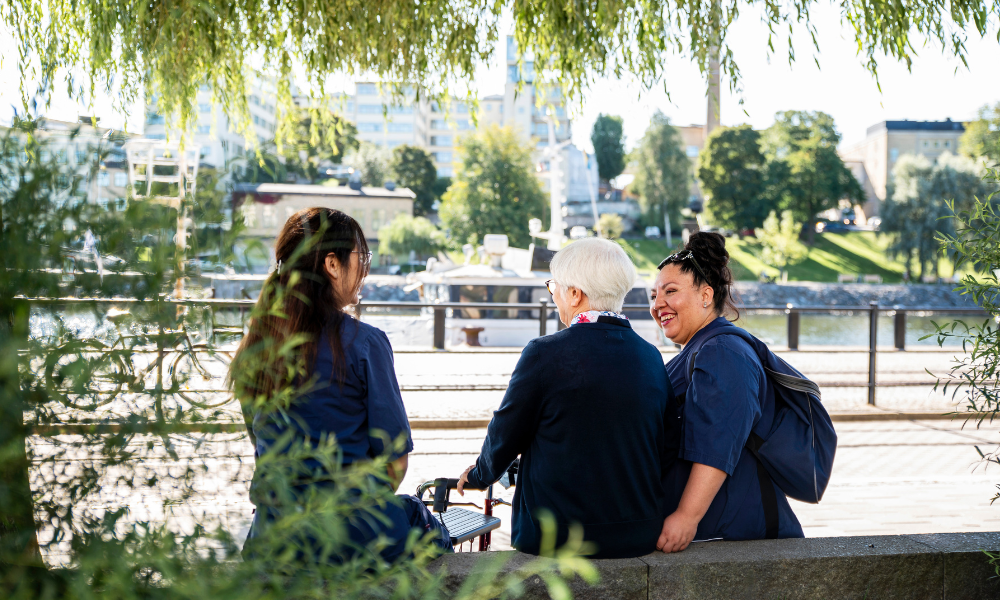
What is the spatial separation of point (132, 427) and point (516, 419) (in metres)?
1.38

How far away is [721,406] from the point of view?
97.3 inches

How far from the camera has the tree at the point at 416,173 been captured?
7819 cm

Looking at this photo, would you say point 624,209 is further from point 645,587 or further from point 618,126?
point 645,587

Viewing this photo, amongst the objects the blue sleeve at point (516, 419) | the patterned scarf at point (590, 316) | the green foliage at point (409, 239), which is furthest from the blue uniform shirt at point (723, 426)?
A: the green foliage at point (409, 239)

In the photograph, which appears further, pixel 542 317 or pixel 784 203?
pixel 784 203

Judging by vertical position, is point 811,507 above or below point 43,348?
below

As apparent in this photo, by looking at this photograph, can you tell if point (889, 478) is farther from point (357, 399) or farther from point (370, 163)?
point (370, 163)

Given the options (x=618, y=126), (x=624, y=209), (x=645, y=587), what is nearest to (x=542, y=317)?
(x=645, y=587)

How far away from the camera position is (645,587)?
7.85 feet

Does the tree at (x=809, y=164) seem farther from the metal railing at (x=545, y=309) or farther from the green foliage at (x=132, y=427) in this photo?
the green foliage at (x=132, y=427)

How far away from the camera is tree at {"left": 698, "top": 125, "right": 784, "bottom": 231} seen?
68500 mm

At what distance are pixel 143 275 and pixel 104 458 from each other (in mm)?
290

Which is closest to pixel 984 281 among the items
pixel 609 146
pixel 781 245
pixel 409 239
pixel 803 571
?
pixel 803 571

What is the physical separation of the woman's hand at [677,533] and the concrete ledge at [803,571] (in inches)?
1.3
